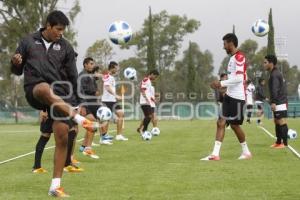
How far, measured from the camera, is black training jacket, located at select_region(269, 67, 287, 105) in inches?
501

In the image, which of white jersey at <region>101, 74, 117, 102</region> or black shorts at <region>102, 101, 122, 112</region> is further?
black shorts at <region>102, 101, 122, 112</region>

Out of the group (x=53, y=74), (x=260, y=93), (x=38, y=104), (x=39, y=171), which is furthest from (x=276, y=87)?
(x=260, y=93)

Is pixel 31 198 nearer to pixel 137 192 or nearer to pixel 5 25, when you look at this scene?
pixel 137 192

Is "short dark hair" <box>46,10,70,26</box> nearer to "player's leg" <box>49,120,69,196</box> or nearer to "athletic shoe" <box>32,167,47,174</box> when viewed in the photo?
"player's leg" <box>49,120,69,196</box>

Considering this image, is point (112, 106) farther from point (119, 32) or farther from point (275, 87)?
point (275, 87)

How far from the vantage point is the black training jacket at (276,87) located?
12.7 meters

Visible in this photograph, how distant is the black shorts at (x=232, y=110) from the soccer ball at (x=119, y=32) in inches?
268

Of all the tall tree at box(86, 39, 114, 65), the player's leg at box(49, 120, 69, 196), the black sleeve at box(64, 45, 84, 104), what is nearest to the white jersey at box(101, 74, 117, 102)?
the black sleeve at box(64, 45, 84, 104)

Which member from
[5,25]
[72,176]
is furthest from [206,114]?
[72,176]

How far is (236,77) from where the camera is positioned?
10141 millimetres

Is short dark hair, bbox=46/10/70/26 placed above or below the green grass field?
above

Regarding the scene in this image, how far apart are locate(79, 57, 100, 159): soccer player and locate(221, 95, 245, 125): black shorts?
2.67 meters

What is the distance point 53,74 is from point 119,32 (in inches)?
394

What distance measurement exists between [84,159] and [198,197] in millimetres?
4913
